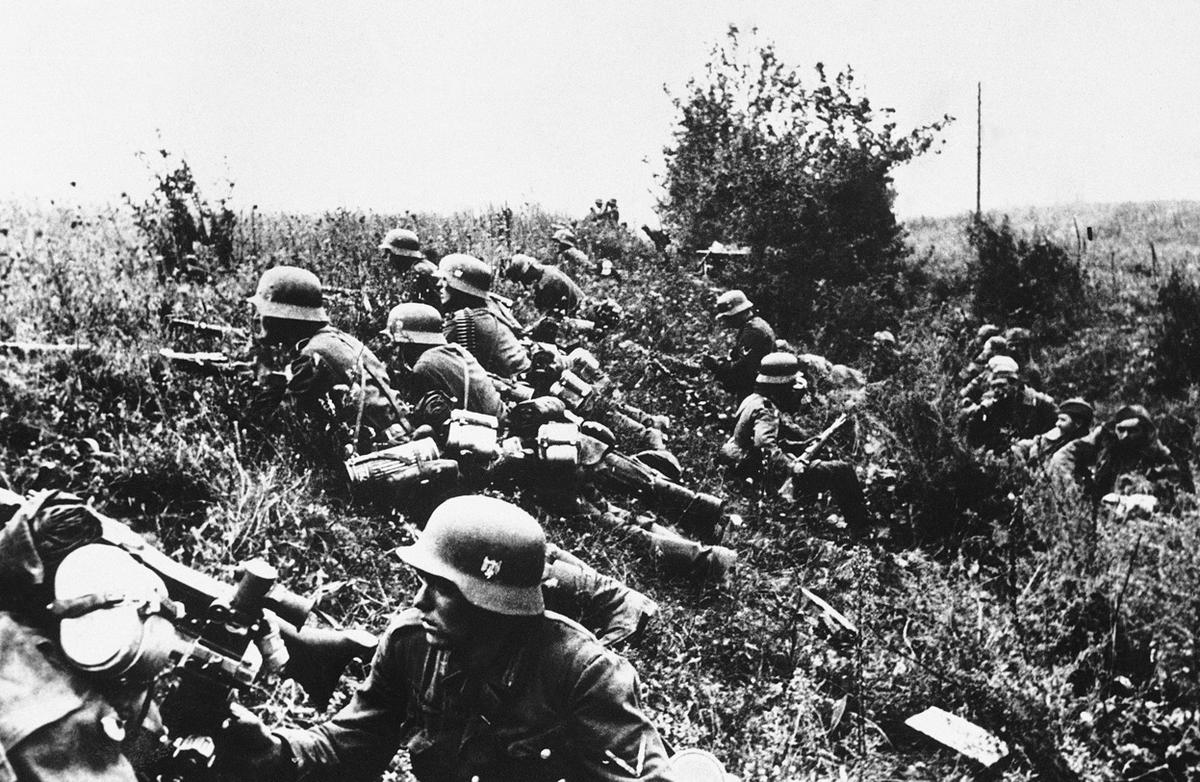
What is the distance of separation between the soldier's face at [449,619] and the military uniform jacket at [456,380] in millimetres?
3527

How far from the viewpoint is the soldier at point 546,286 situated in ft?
34.8

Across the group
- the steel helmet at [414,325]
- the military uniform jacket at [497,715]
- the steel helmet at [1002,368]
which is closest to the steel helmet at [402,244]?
the steel helmet at [414,325]

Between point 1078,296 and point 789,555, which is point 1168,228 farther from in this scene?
point 789,555

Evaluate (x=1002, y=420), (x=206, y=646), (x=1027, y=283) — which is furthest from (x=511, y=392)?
(x=1027, y=283)

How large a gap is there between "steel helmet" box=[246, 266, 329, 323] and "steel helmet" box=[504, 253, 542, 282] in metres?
4.70

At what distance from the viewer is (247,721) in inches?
111

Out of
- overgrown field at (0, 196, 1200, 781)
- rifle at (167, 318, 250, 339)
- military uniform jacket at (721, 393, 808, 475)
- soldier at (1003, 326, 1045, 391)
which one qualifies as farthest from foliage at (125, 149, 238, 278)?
soldier at (1003, 326, 1045, 391)

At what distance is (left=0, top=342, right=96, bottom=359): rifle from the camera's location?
Result: 5574 millimetres

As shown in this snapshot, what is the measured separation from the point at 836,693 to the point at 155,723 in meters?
4.07

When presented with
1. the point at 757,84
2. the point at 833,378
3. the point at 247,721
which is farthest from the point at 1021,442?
the point at 757,84

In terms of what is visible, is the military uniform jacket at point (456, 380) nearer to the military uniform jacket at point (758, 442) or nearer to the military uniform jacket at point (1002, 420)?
the military uniform jacket at point (758, 442)

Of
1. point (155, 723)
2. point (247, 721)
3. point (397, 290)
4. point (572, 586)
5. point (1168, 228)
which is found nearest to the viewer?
point (155, 723)

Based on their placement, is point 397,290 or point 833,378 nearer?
point 397,290

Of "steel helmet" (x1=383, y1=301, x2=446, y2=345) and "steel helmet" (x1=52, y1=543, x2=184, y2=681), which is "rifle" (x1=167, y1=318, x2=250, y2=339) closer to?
"steel helmet" (x1=383, y1=301, x2=446, y2=345)
